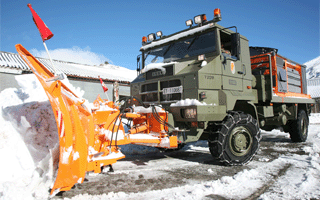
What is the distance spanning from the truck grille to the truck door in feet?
3.49

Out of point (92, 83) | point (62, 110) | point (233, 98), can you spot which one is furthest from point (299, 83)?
point (92, 83)

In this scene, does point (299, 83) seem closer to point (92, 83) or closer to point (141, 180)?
point (141, 180)

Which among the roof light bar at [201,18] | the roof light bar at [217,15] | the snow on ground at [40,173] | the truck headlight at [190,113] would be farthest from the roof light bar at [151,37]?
the snow on ground at [40,173]

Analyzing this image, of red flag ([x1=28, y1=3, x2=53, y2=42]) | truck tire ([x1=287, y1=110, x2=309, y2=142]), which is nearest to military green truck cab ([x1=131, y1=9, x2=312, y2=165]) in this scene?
red flag ([x1=28, y1=3, x2=53, y2=42])

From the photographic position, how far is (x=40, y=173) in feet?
9.35

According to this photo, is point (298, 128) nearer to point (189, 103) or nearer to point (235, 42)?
point (235, 42)

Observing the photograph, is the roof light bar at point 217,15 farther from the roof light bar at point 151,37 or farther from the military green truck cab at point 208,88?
the roof light bar at point 151,37

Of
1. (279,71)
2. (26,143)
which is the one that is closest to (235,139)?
(279,71)

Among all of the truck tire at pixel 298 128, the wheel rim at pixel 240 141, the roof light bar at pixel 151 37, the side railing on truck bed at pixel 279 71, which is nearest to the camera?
the wheel rim at pixel 240 141

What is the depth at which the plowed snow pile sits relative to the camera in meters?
2.70

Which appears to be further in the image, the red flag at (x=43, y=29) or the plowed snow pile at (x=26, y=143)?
the red flag at (x=43, y=29)

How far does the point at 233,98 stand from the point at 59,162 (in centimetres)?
362

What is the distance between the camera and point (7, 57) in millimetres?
13211

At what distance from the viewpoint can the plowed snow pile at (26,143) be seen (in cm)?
270
